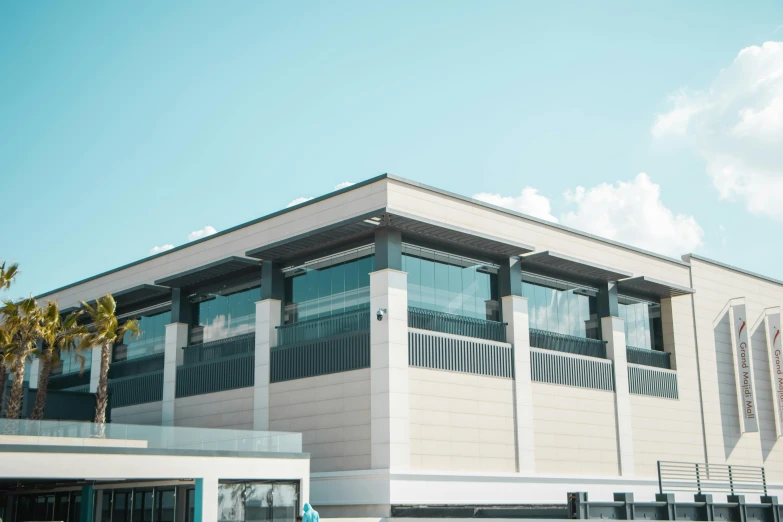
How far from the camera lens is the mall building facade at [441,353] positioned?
3947cm

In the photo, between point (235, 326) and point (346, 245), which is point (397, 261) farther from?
point (235, 326)

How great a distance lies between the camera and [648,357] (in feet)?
170

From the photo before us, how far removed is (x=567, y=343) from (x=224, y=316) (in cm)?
1885

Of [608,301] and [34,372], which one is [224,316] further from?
[608,301]

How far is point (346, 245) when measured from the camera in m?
42.7

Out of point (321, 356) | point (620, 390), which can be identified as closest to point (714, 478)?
point (620, 390)

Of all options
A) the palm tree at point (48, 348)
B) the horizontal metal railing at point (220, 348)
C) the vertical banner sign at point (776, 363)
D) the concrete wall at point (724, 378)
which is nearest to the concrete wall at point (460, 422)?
the horizontal metal railing at point (220, 348)

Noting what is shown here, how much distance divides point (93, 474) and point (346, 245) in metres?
17.0

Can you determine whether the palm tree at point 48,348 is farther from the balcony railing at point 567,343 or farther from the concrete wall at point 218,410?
the balcony railing at point 567,343

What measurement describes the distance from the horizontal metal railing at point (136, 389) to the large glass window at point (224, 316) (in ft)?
11.2

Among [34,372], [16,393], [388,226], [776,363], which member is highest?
[388,226]

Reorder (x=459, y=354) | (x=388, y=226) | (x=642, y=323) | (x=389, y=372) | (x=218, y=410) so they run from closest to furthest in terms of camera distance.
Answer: (x=389, y=372), (x=388, y=226), (x=459, y=354), (x=218, y=410), (x=642, y=323)

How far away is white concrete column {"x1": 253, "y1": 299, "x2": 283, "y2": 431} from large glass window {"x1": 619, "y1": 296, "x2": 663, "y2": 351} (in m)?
20.8

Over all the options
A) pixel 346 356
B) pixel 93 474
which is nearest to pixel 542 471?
pixel 346 356
